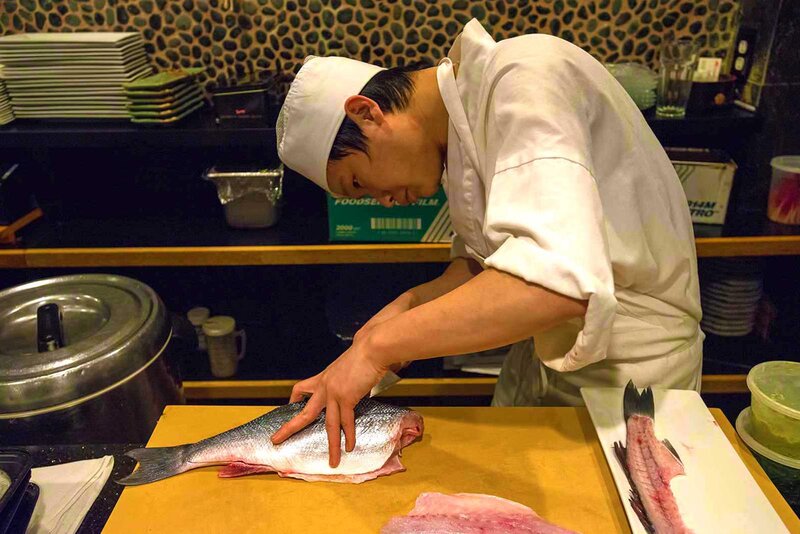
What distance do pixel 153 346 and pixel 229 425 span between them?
18.7 inches

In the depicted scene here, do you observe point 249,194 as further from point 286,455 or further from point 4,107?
Result: point 286,455

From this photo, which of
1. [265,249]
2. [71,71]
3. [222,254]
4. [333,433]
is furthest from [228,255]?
[333,433]

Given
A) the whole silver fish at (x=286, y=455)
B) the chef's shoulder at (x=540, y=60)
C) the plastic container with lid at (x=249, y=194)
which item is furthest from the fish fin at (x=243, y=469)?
the plastic container with lid at (x=249, y=194)

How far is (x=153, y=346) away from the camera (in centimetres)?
150

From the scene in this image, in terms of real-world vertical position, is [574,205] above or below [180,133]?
above

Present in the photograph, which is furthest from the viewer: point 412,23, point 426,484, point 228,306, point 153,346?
point 228,306

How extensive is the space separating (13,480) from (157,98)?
1368 mm

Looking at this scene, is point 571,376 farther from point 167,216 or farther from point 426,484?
point 167,216

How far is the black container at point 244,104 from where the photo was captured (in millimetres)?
1928

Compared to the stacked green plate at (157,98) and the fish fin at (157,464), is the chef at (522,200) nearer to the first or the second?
the fish fin at (157,464)

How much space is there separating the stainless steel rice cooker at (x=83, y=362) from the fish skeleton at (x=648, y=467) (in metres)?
1.10

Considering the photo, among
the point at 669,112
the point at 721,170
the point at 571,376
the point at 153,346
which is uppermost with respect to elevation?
the point at 669,112

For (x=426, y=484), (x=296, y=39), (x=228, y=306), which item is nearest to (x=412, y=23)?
(x=296, y=39)

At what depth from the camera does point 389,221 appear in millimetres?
1985
